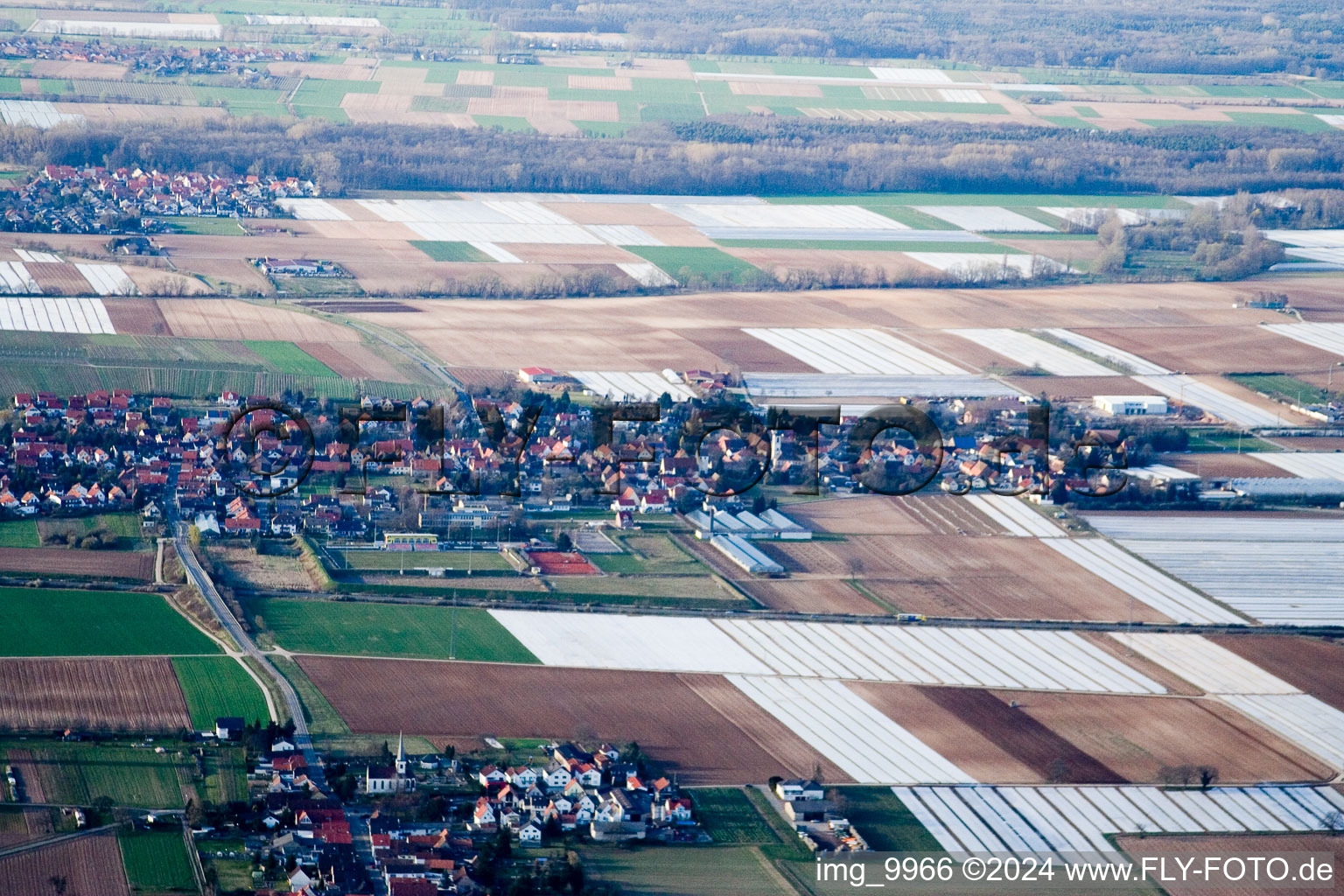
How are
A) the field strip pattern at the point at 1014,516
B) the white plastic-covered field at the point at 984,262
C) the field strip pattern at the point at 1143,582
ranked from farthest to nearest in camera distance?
the white plastic-covered field at the point at 984,262 → the field strip pattern at the point at 1014,516 → the field strip pattern at the point at 1143,582

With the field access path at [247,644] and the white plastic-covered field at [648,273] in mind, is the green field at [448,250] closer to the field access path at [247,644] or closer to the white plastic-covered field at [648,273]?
the white plastic-covered field at [648,273]

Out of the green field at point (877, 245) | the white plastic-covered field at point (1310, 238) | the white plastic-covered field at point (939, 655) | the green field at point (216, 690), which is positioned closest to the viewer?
the green field at point (216, 690)

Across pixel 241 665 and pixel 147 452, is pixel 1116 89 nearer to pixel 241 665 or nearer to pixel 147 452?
pixel 147 452

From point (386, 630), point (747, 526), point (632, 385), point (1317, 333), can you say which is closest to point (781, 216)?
point (1317, 333)

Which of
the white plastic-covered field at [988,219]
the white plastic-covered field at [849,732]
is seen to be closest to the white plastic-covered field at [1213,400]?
the white plastic-covered field at [849,732]

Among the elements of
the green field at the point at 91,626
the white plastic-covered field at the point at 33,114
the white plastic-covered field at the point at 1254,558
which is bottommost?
the white plastic-covered field at the point at 1254,558

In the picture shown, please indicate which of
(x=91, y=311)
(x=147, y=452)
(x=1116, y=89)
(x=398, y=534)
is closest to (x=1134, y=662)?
(x=398, y=534)

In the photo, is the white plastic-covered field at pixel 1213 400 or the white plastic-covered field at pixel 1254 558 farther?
the white plastic-covered field at pixel 1213 400

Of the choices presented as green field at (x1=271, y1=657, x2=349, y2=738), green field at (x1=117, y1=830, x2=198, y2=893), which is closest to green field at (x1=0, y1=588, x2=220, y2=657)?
green field at (x1=271, y1=657, x2=349, y2=738)

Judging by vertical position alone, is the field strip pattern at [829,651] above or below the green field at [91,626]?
below
